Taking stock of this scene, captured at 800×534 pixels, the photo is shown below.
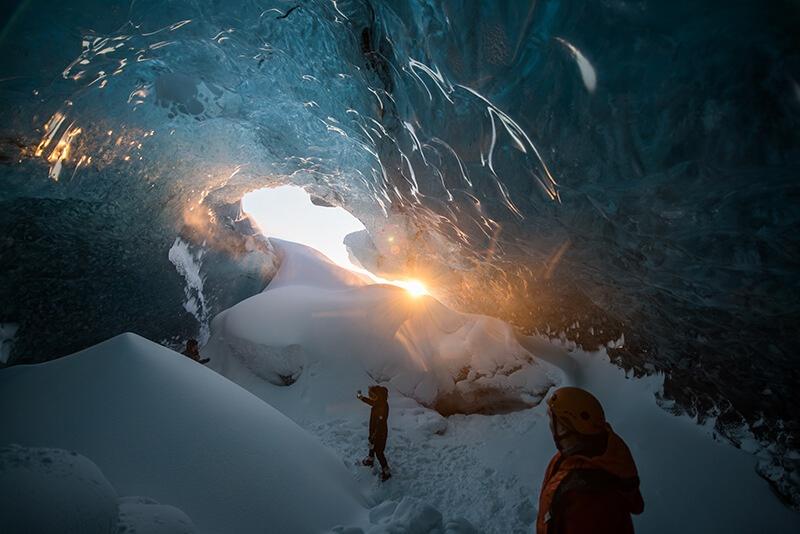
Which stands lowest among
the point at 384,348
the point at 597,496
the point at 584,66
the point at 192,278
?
Answer: the point at 384,348

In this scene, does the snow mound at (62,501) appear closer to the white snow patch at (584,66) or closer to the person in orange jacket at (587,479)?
the person in orange jacket at (587,479)

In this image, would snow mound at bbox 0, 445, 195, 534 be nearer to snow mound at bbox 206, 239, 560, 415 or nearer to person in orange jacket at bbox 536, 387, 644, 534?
person in orange jacket at bbox 536, 387, 644, 534

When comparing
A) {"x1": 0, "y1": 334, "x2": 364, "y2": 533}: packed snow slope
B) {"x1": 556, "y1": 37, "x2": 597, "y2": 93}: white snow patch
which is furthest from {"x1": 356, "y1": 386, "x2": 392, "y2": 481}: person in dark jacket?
{"x1": 556, "y1": 37, "x2": 597, "y2": 93}: white snow patch

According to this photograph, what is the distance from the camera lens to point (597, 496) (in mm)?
1498

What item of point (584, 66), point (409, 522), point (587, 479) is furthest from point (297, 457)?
point (584, 66)

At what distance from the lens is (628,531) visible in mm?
1479

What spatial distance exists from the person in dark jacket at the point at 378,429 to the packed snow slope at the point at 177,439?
80 cm

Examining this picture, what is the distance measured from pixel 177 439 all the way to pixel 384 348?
5.66 meters

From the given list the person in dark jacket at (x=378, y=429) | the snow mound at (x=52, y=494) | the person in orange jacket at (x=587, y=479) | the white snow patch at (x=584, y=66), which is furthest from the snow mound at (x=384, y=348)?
the snow mound at (x=52, y=494)

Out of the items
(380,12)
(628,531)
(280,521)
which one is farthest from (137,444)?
(380,12)

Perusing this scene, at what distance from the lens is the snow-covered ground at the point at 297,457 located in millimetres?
1884

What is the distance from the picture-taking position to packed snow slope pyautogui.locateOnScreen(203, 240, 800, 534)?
298 centimetres

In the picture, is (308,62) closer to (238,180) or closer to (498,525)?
(238,180)

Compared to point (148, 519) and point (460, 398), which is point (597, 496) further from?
point (460, 398)
